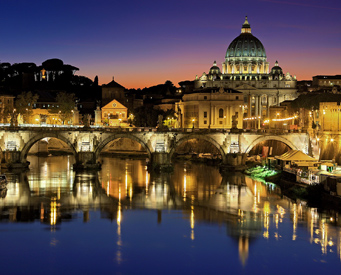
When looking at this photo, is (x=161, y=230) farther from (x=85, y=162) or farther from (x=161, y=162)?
(x=85, y=162)

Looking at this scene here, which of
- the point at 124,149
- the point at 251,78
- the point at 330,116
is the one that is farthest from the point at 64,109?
the point at 251,78

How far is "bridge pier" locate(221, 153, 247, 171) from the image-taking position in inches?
2414

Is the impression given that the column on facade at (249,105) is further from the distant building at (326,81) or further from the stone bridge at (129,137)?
the stone bridge at (129,137)

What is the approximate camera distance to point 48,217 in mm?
36531

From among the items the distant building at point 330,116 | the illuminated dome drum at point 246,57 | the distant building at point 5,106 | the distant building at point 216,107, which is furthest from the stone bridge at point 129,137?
the illuminated dome drum at point 246,57

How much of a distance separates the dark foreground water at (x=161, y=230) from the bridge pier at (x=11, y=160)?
9414 millimetres

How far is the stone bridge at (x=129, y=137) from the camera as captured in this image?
60781mm

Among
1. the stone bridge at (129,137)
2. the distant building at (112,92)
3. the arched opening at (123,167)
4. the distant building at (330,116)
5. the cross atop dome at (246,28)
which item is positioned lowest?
the arched opening at (123,167)

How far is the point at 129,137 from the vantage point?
62500 millimetres

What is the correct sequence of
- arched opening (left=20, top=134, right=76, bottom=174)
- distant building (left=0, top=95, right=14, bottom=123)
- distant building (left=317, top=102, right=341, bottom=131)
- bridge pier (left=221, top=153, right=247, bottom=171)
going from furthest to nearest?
distant building (left=0, top=95, right=14, bottom=123), arched opening (left=20, top=134, right=76, bottom=174), bridge pier (left=221, top=153, right=247, bottom=171), distant building (left=317, top=102, right=341, bottom=131)

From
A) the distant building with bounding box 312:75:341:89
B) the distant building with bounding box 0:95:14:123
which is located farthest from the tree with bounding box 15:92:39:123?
the distant building with bounding box 312:75:341:89

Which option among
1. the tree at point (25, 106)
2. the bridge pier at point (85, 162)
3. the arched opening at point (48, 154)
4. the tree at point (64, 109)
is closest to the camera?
the bridge pier at point (85, 162)

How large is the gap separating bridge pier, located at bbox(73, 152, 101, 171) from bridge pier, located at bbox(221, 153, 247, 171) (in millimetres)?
13709

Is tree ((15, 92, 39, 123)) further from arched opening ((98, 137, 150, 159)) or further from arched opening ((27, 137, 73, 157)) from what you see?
arched opening ((98, 137, 150, 159))
